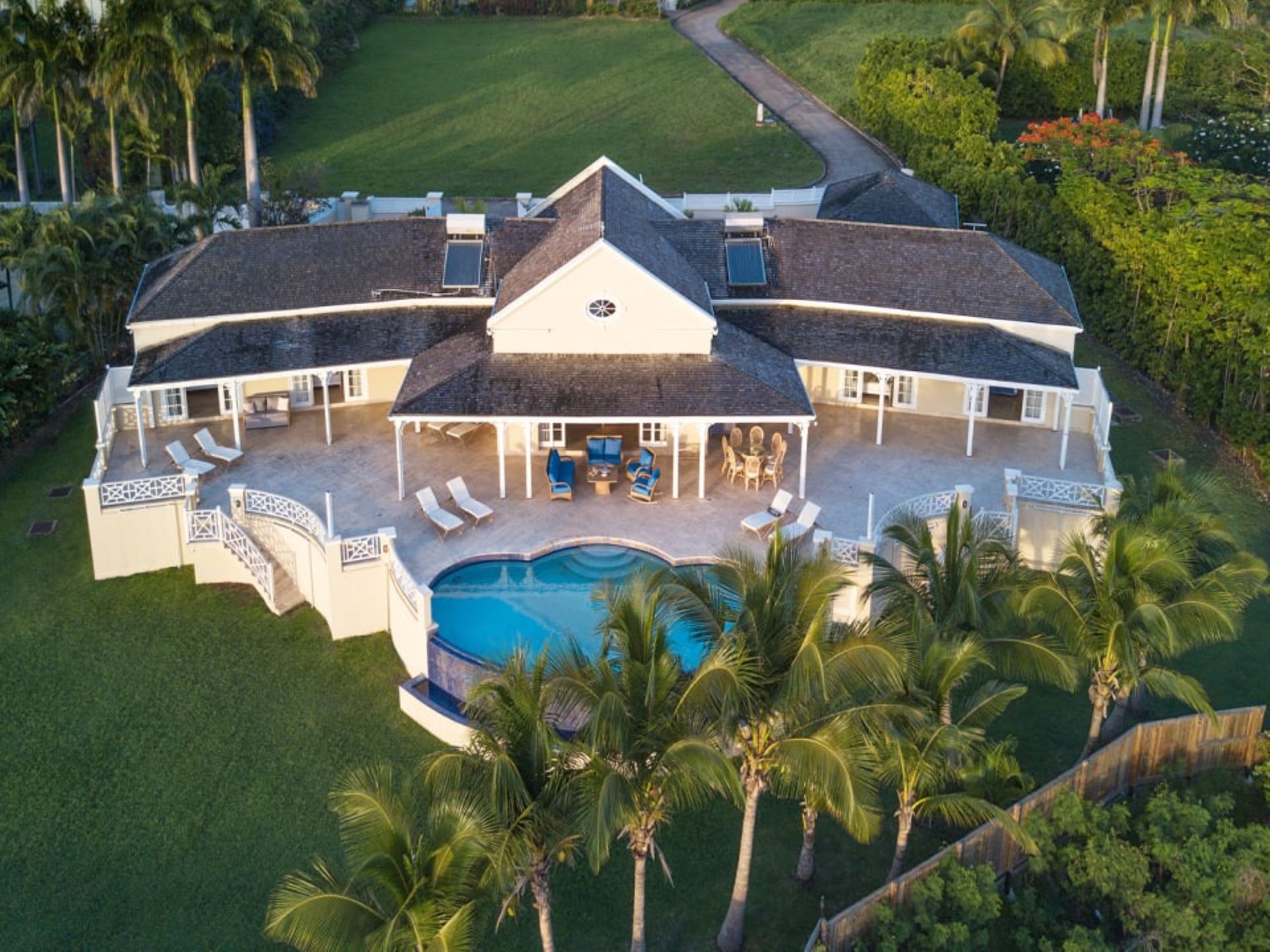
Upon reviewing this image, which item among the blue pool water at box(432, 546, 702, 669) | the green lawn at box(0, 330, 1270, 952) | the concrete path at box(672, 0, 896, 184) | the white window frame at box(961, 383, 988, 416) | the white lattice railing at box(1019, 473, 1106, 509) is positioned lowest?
the green lawn at box(0, 330, 1270, 952)

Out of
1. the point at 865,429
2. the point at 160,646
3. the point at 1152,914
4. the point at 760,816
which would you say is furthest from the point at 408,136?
the point at 1152,914

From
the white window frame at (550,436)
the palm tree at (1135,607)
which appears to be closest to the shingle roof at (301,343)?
the white window frame at (550,436)

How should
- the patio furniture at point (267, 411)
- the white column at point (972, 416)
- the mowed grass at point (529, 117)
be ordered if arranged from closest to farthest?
the white column at point (972, 416)
the patio furniture at point (267, 411)
the mowed grass at point (529, 117)

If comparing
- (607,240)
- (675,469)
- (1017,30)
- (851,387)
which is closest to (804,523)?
(675,469)

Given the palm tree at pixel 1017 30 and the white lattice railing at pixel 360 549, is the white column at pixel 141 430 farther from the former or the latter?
the palm tree at pixel 1017 30

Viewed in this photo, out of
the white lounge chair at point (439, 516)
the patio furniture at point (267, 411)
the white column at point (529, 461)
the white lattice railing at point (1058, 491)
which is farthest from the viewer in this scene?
the patio furniture at point (267, 411)

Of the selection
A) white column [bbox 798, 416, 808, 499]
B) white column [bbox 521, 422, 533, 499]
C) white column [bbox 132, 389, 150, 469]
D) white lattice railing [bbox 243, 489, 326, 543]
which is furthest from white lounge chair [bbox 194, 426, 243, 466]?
white column [bbox 798, 416, 808, 499]

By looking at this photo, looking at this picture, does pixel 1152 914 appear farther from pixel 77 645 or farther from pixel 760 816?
pixel 77 645

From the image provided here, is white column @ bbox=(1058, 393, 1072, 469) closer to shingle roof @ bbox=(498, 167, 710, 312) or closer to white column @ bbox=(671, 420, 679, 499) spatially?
shingle roof @ bbox=(498, 167, 710, 312)
